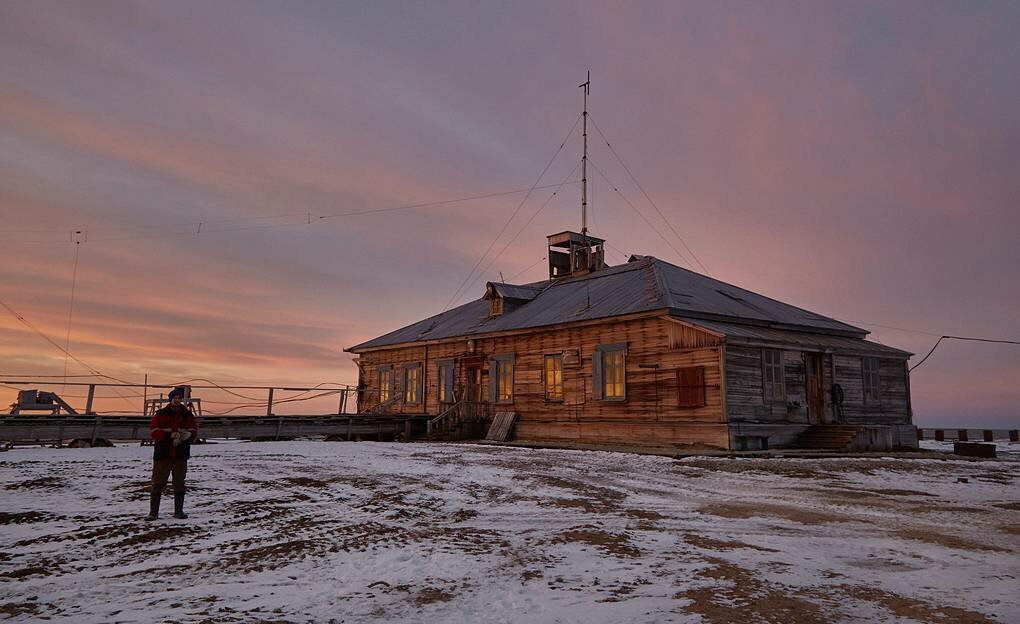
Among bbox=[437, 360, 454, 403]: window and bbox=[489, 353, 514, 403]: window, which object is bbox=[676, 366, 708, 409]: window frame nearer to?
bbox=[489, 353, 514, 403]: window

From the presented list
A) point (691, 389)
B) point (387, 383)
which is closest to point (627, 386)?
point (691, 389)

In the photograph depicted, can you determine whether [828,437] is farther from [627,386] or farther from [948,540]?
[948,540]

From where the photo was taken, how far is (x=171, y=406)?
9453mm

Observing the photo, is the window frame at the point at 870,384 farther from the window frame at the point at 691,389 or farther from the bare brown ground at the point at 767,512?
the bare brown ground at the point at 767,512

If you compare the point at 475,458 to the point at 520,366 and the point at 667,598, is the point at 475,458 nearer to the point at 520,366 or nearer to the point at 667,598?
the point at 520,366

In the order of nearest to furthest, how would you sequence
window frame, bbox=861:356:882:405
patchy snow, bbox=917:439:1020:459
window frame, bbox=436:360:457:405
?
patchy snow, bbox=917:439:1020:459
window frame, bbox=861:356:882:405
window frame, bbox=436:360:457:405

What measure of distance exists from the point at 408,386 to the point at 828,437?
62.8 feet

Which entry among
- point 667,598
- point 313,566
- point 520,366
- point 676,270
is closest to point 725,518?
point 667,598

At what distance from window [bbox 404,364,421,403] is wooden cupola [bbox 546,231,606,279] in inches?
333

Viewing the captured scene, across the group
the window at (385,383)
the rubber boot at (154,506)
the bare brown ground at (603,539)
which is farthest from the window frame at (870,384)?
the rubber boot at (154,506)

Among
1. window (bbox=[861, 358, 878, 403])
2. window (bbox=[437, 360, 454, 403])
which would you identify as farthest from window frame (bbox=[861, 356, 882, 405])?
window (bbox=[437, 360, 454, 403])

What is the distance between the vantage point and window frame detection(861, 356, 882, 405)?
24.8 m

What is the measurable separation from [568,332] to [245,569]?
20195mm

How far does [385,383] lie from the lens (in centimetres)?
3534
